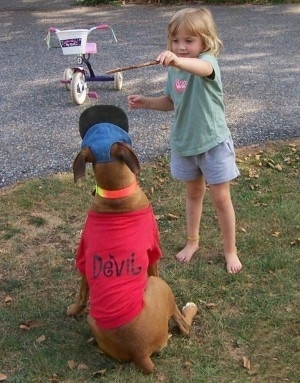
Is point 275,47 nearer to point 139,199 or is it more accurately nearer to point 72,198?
point 72,198

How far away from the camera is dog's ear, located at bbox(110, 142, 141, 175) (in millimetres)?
2846

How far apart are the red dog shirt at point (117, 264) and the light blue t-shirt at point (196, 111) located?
83 centimetres

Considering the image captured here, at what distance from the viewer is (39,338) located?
11.4 ft

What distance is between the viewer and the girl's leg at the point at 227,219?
3891mm

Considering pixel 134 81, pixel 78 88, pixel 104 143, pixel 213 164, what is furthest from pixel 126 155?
pixel 134 81

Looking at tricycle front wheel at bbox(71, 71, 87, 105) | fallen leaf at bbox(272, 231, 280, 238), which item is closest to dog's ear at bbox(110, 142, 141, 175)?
fallen leaf at bbox(272, 231, 280, 238)

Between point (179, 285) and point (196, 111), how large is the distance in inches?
42.6

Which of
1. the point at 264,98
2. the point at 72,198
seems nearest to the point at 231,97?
the point at 264,98

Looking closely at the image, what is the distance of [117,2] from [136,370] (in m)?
12.6

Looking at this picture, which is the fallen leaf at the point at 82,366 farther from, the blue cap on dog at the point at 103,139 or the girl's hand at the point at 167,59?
the girl's hand at the point at 167,59

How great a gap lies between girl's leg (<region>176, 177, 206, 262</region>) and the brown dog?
105 centimetres

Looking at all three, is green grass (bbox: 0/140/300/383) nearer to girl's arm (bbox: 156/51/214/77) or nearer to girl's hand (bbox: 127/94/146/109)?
girl's hand (bbox: 127/94/146/109)

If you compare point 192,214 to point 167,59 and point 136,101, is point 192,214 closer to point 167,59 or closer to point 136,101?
point 136,101

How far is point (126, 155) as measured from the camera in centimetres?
285
